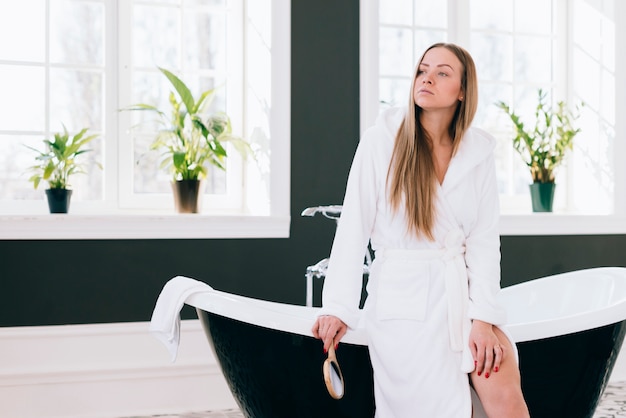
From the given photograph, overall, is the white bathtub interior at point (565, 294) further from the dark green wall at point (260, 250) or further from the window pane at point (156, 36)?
the window pane at point (156, 36)

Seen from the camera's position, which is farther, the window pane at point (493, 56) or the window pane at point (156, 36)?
the window pane at point (493, 56)

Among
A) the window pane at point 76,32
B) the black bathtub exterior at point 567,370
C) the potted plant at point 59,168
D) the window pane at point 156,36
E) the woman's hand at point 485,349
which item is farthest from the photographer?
the window pane at point 156,36

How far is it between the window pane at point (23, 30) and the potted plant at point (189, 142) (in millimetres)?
531

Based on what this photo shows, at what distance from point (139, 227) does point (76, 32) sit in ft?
3.31

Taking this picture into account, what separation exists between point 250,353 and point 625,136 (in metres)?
2.65

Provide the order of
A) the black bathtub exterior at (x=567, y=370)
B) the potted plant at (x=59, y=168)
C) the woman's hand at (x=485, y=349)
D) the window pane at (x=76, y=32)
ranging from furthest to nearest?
the window pane at (x=76, y=32), the potted plant at (x=59, y=168), the black bathtub exterior at (x=567, y=370), the woman's hand at (x=485, y=349)

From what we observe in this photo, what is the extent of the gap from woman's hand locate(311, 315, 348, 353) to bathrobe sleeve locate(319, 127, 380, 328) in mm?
15

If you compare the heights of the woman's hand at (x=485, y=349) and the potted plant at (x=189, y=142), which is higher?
the potted plant at (x=189, y=142)

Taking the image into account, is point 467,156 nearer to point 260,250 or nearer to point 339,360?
point 339,360

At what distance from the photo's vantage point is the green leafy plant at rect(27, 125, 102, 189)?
10.0ft

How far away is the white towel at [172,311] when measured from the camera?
219 cm

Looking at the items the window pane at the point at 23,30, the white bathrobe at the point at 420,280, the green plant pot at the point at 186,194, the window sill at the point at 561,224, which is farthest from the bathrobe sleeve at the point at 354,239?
the window pane at the point at 23,30

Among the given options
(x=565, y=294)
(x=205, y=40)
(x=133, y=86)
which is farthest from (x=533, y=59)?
(x=133, y=86)

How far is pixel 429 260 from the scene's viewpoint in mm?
1977
